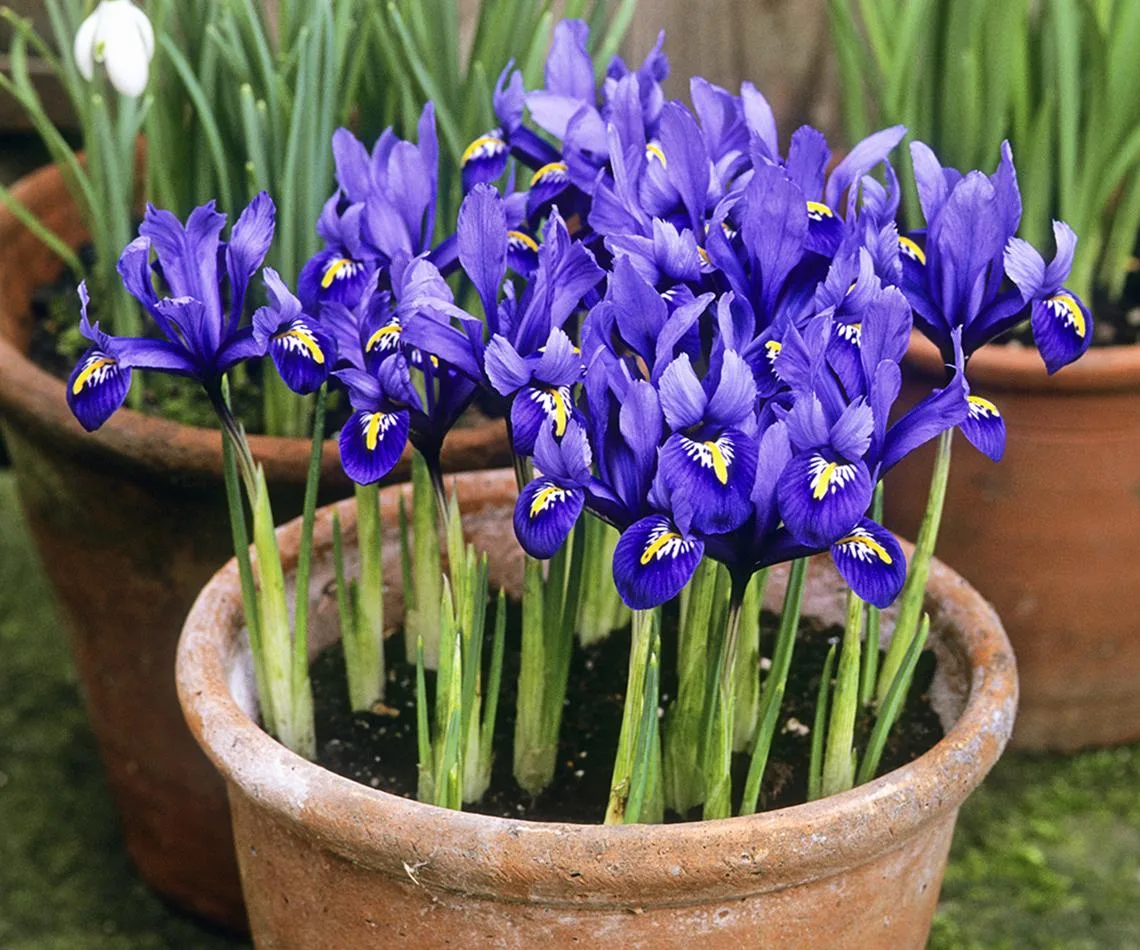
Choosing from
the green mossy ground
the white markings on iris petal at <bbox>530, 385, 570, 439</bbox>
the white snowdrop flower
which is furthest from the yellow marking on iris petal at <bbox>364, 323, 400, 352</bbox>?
the green mossy ground

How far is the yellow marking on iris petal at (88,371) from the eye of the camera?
3.03 ft

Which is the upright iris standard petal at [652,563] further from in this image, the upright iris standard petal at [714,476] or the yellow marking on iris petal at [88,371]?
the yellow marking on iris petal at [88,371]

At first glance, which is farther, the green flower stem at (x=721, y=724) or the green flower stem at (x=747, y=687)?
the green flower stem at (x=747, y=687)

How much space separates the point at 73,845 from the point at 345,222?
1.06 m

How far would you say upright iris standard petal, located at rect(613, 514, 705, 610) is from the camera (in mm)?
790

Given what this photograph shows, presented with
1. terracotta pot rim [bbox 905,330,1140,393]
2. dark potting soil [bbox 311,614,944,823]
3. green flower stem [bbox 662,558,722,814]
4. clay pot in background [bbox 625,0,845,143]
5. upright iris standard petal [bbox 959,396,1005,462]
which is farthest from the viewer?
clay pot in background [bbox 625,0,845,143]

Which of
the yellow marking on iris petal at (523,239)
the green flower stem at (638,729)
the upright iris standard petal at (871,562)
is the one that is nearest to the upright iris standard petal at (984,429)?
the upright iris standard petal at (871,562)

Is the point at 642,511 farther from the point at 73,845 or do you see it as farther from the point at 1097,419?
the point at 73,845

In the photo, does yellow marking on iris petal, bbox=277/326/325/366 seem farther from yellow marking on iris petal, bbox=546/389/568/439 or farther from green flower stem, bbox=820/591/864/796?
green flower stem, bbox=820/591/864/796

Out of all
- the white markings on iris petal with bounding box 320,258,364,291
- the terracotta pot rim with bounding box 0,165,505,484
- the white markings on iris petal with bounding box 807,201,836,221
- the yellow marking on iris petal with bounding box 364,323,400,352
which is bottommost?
the terracotta pot rim with bounding box 0,165,505,484

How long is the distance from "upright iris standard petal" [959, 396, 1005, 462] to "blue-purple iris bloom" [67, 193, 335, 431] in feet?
1.35

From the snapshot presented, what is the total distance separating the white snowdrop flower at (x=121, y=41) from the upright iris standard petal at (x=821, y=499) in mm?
865

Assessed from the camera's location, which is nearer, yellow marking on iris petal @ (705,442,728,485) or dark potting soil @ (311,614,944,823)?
yellow marking on iris petal @ (705,442,728,485)

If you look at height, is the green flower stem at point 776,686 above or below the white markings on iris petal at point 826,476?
below
